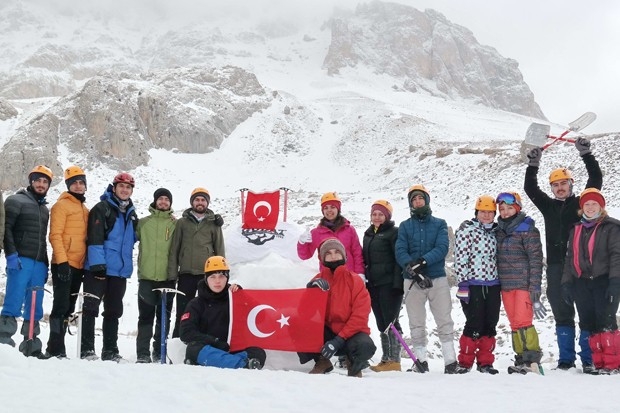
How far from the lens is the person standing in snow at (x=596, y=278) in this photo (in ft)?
20.4

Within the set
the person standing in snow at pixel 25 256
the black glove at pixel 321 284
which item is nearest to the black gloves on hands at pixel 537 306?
the black glove at pixel 321 284

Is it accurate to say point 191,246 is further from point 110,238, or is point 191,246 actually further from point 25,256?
point 25,256

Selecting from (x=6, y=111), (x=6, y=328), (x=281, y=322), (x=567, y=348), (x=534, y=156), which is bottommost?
(x=567, y=348)

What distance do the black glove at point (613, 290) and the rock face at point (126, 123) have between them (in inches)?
1413

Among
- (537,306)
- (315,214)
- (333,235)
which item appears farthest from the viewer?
(315,214)

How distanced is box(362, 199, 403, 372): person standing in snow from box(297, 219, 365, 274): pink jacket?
0.16m

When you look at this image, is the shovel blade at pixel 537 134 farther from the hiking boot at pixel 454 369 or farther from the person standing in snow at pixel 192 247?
the person standing in snow at pixel 192 247

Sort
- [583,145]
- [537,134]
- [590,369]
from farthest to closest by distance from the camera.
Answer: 1. [537,134]
2. [583,145]
3. [590,369]

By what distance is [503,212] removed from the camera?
23.1 ft

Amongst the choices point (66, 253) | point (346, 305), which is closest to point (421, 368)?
point (346, 305)

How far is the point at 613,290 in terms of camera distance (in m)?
6.20

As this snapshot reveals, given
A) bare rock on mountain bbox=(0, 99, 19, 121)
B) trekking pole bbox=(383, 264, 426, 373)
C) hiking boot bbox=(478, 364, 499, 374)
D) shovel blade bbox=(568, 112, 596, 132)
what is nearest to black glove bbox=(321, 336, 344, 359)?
trekking pole bbox=(383, 264, 426, 373)

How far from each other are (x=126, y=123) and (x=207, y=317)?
4092 cm

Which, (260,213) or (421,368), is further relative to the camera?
(260,213)
